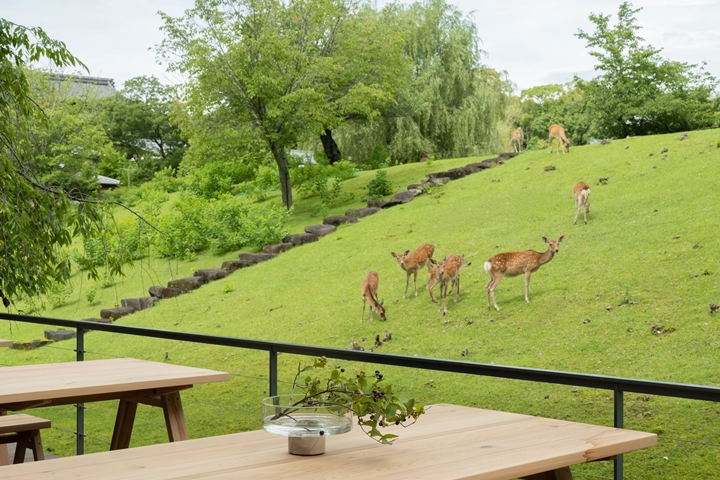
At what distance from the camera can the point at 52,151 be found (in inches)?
1030

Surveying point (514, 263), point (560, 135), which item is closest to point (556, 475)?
point (514, 263)

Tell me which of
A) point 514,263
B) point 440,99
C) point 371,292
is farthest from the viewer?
point 440,99

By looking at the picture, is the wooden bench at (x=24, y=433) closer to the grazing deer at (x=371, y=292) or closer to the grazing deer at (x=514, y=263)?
the grazing deer at (x=371, y=292)

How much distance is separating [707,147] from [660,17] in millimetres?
32638

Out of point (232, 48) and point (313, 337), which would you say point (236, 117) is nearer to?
point (232, 48)

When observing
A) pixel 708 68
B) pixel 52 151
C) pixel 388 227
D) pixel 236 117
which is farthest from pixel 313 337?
pixel 708 68

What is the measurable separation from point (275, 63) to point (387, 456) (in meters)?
17.6

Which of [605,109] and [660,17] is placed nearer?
[605,109]

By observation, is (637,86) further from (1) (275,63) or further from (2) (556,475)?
(2) (556,475)

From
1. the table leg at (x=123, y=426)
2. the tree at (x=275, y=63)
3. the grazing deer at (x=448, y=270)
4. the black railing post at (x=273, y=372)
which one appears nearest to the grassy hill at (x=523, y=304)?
the grazing deer at (x=448, y=270)

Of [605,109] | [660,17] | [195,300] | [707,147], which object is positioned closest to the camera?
[195,300]

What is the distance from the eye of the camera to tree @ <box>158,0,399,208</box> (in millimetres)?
18422

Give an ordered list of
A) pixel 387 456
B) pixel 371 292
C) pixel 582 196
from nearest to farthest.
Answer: pixel 387 456 → pixel 371 292 → pixel 582 196

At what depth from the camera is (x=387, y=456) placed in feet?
6.37
